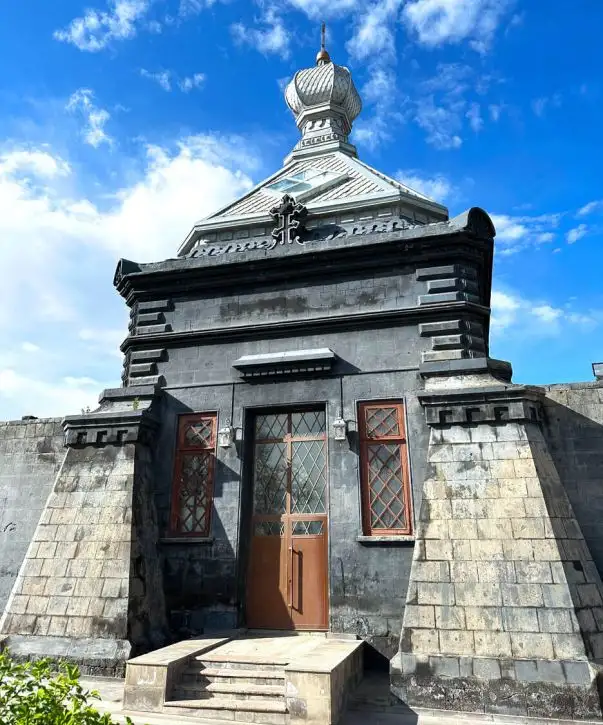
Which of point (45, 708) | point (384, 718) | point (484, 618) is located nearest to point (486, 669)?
point (484, 618)

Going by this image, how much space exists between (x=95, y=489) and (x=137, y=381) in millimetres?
2517

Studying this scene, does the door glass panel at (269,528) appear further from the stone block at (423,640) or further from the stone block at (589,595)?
the stone block at (589,595)

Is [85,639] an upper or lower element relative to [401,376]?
lower

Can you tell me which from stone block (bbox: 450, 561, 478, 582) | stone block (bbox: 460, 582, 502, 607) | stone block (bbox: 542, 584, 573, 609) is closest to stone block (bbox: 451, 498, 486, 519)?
stone block (bbox: 450, 561, 478, 582)

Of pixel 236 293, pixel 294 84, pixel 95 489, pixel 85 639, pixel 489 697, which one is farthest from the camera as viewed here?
pixel 294 84

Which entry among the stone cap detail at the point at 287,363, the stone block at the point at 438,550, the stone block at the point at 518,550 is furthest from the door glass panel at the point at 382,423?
the stone block at the point at 518,550

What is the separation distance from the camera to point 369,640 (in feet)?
29.2

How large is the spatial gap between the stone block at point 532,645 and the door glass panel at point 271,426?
5346 mm

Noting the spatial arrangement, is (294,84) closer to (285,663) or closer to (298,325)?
(298,325)

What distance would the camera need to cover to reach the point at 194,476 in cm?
1076

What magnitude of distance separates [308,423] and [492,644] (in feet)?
16.3

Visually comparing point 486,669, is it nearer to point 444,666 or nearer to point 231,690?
point 444,666

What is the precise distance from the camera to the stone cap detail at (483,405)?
8883 millimetres

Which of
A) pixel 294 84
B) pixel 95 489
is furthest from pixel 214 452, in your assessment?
pixel 294 84
